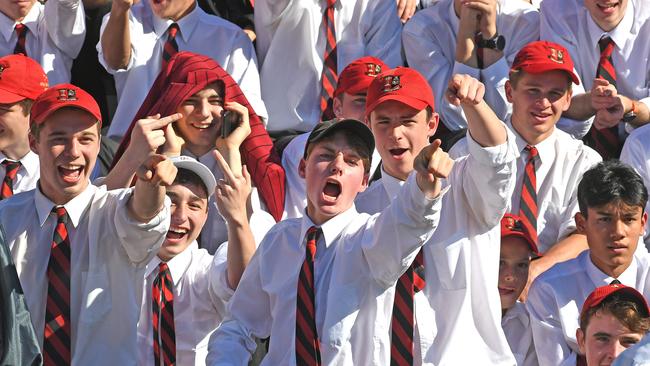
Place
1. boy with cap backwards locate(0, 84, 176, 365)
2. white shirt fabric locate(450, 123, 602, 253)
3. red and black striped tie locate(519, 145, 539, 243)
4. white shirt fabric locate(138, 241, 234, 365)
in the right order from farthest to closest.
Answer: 1. white shirt fabric locate(450, 123, 602, 253)
2. red and black striped tie locate(519, 145, 539, 243)
3. white shirt fabric locate(138, 241, 234, 365)
4. boy with cap backwards locate(0, 84, 176, 365)

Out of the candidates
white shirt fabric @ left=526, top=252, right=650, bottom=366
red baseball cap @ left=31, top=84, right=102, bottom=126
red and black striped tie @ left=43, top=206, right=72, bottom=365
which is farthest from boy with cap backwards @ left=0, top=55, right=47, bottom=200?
white shirt fabric @ left=526, top=252, right=650, bottom=366

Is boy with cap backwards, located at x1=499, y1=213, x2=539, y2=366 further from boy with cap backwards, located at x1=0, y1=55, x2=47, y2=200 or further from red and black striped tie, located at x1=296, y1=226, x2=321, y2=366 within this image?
boy with cap backwards, located at x1=0, y1=55, x2=47, y2=200

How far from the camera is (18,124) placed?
9.59 meters

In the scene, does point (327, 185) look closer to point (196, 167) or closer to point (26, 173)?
point (196, 167)

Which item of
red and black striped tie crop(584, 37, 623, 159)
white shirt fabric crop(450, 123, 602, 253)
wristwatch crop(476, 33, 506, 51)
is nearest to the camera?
→ white shirt fabric crop(450, 123, 602, 253)

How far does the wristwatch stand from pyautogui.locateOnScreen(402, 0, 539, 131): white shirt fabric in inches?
3.5

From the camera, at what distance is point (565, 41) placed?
10.7 metres

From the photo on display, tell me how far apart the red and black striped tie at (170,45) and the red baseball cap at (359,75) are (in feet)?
3.67

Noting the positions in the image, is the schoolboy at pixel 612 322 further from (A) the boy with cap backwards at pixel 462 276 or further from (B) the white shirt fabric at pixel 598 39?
(B) the white shirt fabric at pixel 598 39

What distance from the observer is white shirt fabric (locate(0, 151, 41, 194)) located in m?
9.51

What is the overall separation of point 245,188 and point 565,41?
2716 millimetres

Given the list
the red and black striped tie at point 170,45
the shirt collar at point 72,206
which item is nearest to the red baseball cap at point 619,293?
the shirt collar at point 72,206

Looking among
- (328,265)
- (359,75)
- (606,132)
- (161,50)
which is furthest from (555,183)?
(161,50)

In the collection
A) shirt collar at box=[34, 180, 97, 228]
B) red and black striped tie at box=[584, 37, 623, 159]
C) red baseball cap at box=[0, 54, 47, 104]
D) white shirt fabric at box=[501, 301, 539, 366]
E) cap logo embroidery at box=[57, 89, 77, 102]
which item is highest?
cap logo embroidery at box=[57, 89, 77, 102]
